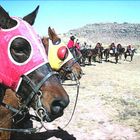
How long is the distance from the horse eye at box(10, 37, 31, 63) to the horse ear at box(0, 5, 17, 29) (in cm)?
21

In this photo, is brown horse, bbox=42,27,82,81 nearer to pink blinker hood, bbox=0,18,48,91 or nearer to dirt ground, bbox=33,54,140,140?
dirt ground, bbox=33,54,140,140

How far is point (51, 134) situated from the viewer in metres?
8.17

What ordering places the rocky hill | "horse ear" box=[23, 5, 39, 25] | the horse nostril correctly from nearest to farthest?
the horse nostril, "horse ear" box=[23, 5, 39, 25], the rocky hill

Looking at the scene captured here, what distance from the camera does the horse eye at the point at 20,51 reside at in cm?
353

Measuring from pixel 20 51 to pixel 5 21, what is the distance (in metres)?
0.39

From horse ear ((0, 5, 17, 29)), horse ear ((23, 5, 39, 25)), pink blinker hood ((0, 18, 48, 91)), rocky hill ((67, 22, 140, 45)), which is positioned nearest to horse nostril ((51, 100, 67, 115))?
pink blinker hood ((0, 18, 48, 91))

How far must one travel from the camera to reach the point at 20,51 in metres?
3.55

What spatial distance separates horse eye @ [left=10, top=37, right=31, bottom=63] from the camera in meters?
3.53

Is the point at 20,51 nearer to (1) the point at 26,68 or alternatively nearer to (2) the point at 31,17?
(1) the point at 26,68

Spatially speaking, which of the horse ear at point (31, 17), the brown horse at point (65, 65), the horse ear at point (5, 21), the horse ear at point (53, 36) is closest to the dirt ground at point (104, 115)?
the brown horse at point (65, 65)

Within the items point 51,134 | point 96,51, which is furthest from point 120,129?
point 96,51

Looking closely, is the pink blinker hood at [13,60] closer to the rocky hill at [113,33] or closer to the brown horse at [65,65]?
the brown horse at [65,65]

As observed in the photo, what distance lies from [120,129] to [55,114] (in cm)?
582

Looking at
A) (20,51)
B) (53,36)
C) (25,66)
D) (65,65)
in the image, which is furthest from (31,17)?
(65,65)
